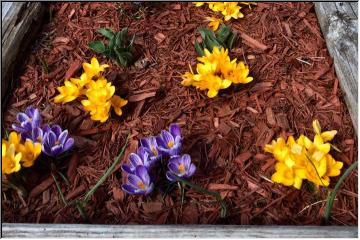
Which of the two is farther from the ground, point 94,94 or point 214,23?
point 214,23

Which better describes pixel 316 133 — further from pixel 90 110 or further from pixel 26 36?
pixel 26 36

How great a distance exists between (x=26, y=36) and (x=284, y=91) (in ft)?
4.04

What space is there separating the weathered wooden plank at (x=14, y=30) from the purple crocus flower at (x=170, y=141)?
815 millimetres

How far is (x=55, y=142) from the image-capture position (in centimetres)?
184

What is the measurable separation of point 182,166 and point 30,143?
0.53m

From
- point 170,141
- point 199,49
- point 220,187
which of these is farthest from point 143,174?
point 199,49

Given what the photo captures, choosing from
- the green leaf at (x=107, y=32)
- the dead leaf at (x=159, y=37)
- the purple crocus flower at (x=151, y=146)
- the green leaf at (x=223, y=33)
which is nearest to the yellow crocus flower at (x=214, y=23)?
the green leaf at (x=223, y=33)

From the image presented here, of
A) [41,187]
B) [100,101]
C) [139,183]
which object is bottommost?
[41,187]

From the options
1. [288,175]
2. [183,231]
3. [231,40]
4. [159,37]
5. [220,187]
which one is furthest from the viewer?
[159,37]

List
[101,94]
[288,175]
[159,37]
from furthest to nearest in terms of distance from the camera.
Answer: [159,37], [101,94], [288,175]

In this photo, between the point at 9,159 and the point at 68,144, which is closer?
the point at 9,159

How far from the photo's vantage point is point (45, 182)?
185 cm

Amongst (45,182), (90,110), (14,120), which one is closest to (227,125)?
(90,110)

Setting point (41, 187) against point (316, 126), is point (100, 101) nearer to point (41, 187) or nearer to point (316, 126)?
point (41, 187)
